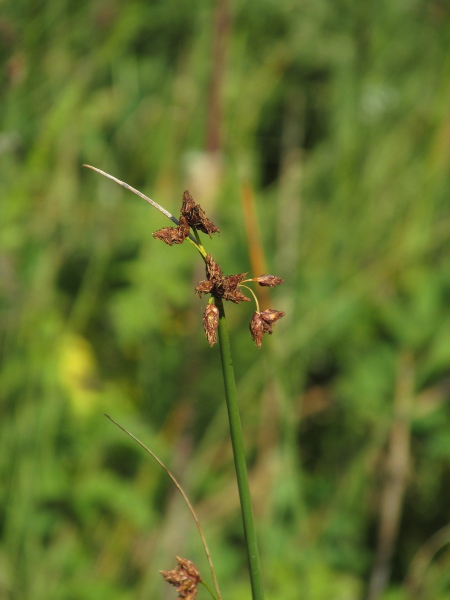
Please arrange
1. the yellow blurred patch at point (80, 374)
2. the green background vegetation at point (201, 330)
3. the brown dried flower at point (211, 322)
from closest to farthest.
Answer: the brown dried flower at point (211, 322)
the green background vegetation at point (201, 330)
the yellow blurred patch at point (80, 374)

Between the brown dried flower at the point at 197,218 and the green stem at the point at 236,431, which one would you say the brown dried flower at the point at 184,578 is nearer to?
the green stem at the point at 236,431

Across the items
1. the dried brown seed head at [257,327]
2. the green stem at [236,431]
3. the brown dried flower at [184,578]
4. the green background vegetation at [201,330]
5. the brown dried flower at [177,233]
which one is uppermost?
the green background vegetation at [201,330]

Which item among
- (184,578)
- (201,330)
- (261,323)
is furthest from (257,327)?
(201,330)

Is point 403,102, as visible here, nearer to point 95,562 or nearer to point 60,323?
point 60,323

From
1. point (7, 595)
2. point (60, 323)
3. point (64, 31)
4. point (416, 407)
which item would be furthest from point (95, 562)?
point (64, 31)

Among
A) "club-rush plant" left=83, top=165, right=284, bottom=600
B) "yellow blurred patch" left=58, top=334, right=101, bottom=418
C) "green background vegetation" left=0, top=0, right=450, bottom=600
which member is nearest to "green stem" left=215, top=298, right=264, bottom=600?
"club-rush plant" left=83, top=165, right=284, bottom=600

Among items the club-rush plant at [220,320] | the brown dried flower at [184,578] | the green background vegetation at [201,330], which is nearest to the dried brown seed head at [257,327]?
the club-rush plant at [220,320]
